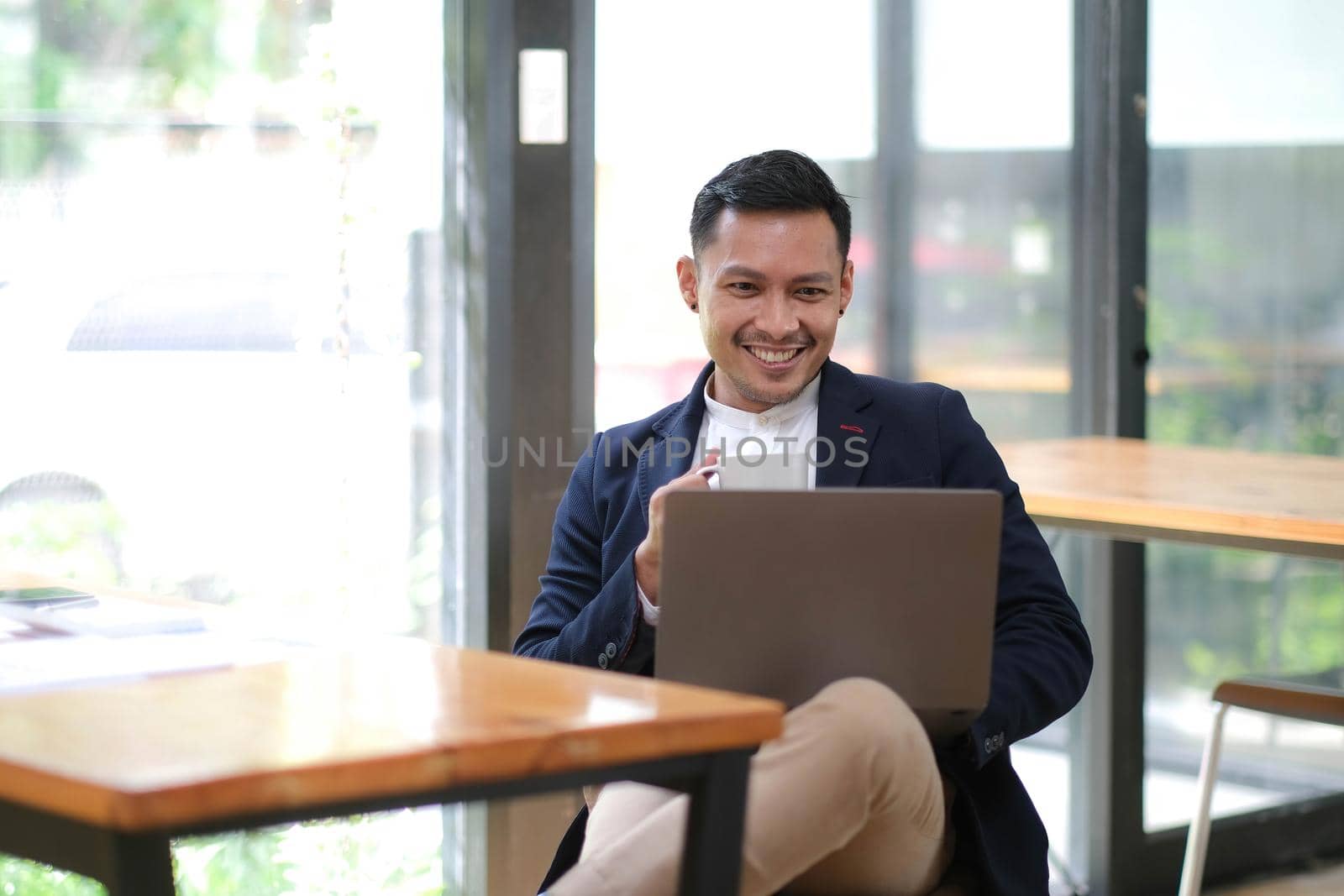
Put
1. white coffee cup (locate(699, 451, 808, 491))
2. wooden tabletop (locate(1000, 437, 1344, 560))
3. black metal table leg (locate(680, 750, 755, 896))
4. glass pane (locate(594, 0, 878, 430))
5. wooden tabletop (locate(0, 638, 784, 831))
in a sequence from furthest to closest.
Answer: glass pane (locate(594, 0, 878, 430)) → wooden tabletop (locate(1000, 437, 1344, 560)) → white coffee cup (locate(699, 451, 808, 491)) → black metal table leg (locate(680, 750, 755, 896)) → wooden tabletop (locate(0, 638, 784, 831))

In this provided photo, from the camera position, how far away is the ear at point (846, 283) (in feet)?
6.79

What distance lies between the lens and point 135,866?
90cm

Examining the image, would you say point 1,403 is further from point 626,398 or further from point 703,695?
point 703,695

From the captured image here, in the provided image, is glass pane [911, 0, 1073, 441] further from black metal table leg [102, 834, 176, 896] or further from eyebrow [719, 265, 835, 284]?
black metal table leg [102, 834, 176, 896]

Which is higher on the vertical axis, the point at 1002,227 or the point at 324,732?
the point at 1002,227

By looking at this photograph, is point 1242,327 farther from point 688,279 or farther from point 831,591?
point 831,591

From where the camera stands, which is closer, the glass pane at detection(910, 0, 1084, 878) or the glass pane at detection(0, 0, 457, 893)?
the glass pane at detection(0, 0, 457, 893)

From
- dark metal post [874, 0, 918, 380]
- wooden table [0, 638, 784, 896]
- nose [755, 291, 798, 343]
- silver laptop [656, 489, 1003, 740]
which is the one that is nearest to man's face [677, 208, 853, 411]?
nose [755, 291, 798, 343]

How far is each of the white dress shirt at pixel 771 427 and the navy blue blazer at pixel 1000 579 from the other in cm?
3

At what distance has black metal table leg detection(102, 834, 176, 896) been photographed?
89 cm

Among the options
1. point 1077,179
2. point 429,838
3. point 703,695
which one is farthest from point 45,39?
point 1077,179

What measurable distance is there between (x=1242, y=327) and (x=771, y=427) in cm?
187

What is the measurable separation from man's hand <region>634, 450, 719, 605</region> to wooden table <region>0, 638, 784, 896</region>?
47cm

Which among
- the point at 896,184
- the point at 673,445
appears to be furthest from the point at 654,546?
the point at 896,184
